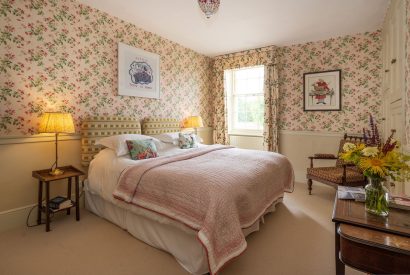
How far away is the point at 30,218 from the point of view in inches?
106

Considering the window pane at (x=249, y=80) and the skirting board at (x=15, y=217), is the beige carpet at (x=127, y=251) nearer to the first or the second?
the skirting board at (x=15, y=217)

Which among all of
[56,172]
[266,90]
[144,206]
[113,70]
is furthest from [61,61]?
[266,90]

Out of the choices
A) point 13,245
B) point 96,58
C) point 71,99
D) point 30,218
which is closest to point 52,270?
point 13,245

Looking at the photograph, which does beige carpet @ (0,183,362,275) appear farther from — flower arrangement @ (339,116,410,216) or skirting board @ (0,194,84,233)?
flower arrangement @ (339,116,410,216)

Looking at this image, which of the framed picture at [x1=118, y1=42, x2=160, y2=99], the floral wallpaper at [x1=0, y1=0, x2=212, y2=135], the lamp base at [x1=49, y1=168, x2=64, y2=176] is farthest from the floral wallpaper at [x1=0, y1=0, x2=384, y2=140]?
the lamp base at [x1=49, y1=168, x2=64, y2=176]

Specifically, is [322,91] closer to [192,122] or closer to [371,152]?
[192,122]

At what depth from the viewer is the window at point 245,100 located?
5.10m

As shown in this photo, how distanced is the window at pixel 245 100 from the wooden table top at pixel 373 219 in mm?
3781

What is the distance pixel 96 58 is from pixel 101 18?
0.60 m

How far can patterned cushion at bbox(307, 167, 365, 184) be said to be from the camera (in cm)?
324

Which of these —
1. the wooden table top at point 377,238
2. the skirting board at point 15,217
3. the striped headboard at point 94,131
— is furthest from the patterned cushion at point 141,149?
the wooden table top at point 377,238

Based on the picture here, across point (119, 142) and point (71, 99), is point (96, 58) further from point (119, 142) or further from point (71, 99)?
point (119, 142)

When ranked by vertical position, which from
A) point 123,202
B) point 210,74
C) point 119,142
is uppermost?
point 210,74

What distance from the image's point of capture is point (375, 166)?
1260 millimetres
